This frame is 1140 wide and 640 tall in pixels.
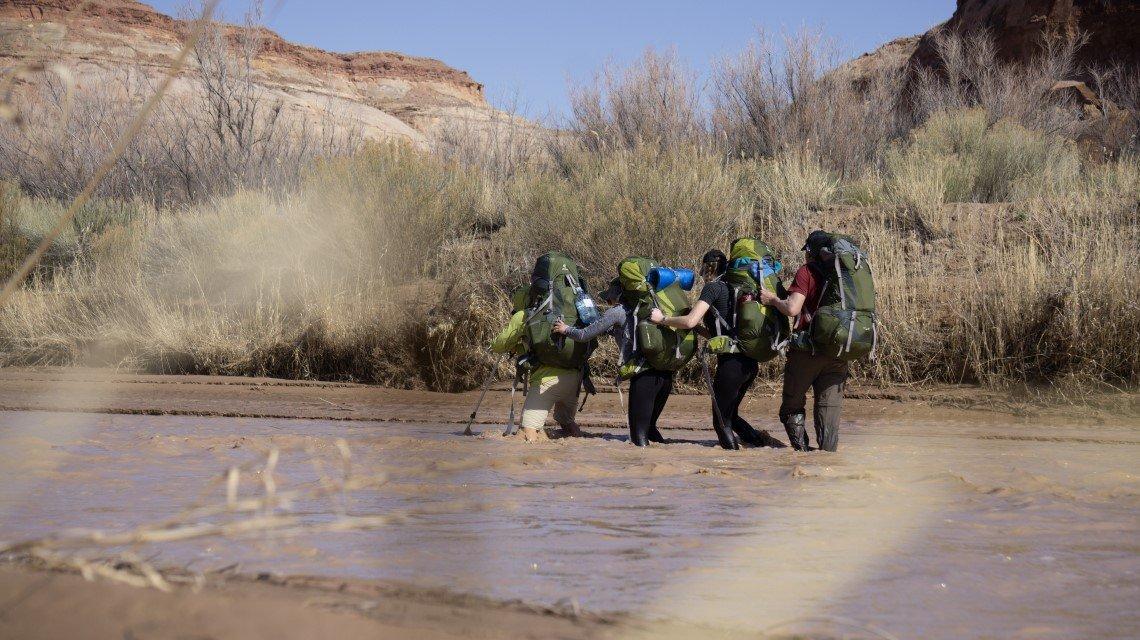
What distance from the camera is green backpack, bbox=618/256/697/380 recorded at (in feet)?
27.9

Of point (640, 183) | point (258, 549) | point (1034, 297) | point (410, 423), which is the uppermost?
point (640, 183)

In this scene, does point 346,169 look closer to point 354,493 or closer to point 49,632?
point 354,493

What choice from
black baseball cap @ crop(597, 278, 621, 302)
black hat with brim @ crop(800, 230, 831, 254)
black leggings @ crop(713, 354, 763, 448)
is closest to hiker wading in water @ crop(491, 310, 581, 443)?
black baseball cap @ crop(597, 278, 621, 302)

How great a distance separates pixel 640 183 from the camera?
16.5 m

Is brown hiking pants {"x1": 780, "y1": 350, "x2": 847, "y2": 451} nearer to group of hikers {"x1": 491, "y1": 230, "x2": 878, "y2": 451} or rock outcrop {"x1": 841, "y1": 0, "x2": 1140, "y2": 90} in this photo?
group of hikers {"x1": 491, "y1": 230, "x2": 878, "y2": 451}

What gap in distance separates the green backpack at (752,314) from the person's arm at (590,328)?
31.9 inches

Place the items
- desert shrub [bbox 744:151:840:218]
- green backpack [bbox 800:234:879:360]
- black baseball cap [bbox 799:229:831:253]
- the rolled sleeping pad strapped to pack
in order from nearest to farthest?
green backpack [bbox 800:234:879:360] → black baseball cap [bbox 799:229:831:253] → the rolled sleeping pad strapped to pack → desert shrub [bbox 744:151:840:218]

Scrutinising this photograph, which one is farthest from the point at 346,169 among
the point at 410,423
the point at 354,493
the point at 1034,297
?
the point at 354,493

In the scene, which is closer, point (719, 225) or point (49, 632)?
point (49, 632)

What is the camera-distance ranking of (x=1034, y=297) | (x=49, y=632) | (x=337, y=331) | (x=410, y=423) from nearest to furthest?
1. (x=49, y=632)
2. (x=410, y=423)
3. (x=1034, y=297)
4. (x=337, y=331)

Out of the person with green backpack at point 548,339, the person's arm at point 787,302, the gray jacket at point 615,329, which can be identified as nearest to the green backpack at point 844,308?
the person's arm at point 787,302

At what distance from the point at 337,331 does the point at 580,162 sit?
20.4 feet

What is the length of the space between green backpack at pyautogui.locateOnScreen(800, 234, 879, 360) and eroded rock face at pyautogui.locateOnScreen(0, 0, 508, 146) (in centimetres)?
3376

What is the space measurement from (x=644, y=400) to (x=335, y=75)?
228 ft
